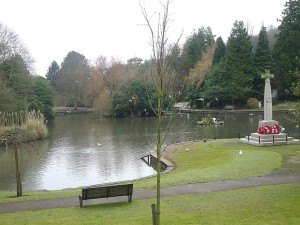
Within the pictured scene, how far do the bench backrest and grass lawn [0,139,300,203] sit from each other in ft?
8.47

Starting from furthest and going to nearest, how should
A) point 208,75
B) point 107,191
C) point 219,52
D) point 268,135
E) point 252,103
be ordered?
point 219,52 < point 208,75 < point 252,103 < point 268,135 < point 107,191

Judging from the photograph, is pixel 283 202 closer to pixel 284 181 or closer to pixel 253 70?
pixel 284 181

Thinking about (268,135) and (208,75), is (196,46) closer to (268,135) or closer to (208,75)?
(208,75)

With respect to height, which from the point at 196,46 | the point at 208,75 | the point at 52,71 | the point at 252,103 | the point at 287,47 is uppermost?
the point at 196,46

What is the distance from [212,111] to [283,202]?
62008 millimetres

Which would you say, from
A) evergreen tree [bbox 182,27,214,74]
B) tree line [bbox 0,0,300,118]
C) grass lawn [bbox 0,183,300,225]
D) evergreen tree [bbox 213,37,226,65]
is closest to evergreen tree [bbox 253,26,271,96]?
tree line [bbox 0,0,300,118]

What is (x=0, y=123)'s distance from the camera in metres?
40.1

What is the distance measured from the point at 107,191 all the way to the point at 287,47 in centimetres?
6518

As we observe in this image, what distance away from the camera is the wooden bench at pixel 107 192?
1268 centimetres

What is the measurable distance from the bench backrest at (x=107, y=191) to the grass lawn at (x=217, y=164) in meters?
2.58

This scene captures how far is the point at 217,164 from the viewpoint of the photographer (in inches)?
850

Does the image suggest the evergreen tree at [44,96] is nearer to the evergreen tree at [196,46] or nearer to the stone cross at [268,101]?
the evergreen tree at [196,46]

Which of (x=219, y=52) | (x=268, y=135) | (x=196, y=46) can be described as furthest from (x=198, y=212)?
(x=196, y=46)

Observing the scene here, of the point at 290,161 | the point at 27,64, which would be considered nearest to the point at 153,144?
the point at 290,161
